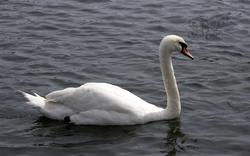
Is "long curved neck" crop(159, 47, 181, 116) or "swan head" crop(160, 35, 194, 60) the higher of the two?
"swan head" crop(160, 35, 194, 60)

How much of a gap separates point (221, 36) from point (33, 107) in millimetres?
6223

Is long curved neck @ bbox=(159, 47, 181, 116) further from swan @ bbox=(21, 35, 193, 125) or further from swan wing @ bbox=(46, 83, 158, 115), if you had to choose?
swan wing @ bbox=(46, 83, 158, 115)

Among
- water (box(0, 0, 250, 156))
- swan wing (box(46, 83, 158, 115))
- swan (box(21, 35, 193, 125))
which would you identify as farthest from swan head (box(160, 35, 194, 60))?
water (box(0, 0, 250, 156))

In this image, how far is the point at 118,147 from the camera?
9.96 meters

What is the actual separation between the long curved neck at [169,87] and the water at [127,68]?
23 cm

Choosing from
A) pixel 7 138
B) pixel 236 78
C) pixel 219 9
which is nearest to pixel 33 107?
pixel 7 138

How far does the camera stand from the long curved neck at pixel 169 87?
1105cm

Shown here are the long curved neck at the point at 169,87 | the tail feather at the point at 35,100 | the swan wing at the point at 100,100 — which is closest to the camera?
the swan wing at the point at 100,100

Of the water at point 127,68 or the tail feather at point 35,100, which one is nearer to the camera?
the water at point 127,68

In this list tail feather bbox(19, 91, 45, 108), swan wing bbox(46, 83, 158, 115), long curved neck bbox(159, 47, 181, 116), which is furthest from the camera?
long curved neck bbox(159, 47, 181, 116)

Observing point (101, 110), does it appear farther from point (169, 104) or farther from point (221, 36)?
point (221, 36)

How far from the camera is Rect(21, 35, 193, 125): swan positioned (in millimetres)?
10727

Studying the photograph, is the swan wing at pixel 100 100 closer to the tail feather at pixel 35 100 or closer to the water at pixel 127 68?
the tail feather at pixel 35 100

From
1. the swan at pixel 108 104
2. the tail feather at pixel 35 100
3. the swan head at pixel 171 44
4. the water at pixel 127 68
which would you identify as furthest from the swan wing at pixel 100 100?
the swan head at pixel 171 44
